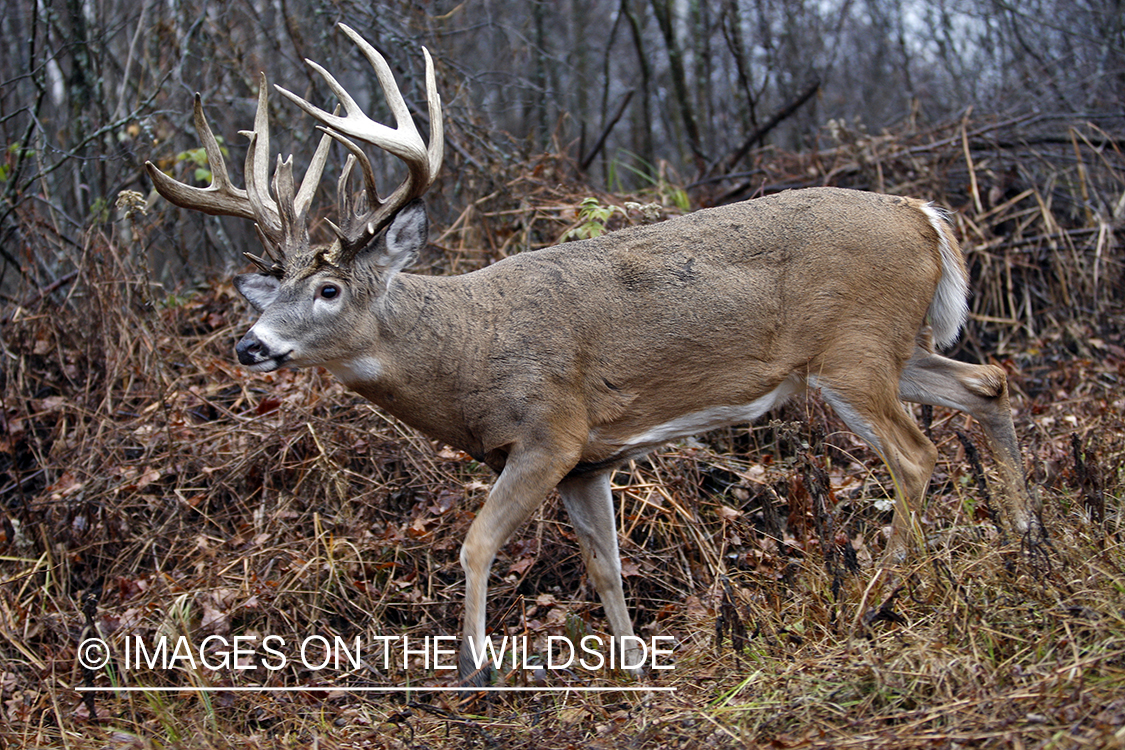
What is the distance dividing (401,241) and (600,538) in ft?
5.27

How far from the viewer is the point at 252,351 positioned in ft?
13.5

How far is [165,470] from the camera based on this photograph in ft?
19.1

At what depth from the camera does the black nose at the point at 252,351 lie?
411cm

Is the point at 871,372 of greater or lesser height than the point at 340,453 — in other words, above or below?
above

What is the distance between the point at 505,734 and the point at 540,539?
5.43ft

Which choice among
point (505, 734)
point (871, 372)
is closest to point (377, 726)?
point (505, 734)

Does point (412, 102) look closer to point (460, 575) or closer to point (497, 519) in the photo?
point (460, 575)

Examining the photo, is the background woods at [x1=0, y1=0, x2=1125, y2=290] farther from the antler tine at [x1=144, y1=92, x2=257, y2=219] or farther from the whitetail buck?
the whitetail buck

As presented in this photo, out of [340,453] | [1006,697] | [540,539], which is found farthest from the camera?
[340,453]

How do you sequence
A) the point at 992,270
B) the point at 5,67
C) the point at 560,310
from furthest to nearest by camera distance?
the point at 5,67 < the point at 992,270 < the point at 560,310

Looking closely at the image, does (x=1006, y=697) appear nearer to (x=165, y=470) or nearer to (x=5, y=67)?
(x=165, y=470)

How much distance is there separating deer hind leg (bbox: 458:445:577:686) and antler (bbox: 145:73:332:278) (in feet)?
4.46

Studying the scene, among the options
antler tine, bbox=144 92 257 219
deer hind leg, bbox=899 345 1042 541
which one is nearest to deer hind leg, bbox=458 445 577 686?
antler tine, bbox=144 92 257 219

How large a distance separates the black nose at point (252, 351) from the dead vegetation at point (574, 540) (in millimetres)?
1242
